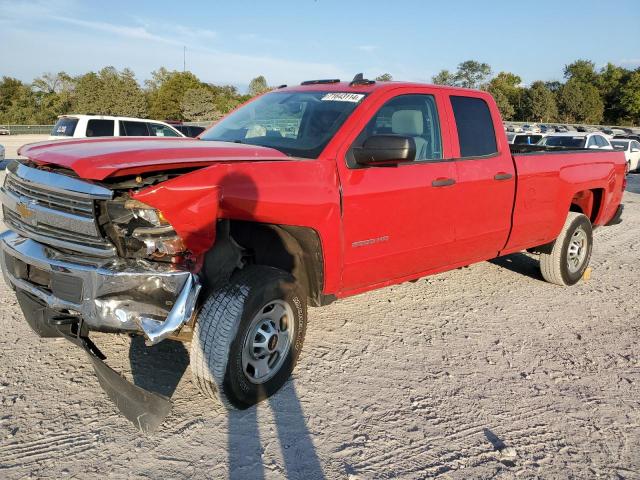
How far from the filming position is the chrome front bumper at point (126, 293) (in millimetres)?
2955

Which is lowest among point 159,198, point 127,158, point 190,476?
A: point 190,476

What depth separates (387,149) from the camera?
3.72 metres

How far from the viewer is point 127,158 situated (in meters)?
2.99

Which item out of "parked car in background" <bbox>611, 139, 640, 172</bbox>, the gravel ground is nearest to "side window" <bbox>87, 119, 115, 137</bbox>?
the gravel ground

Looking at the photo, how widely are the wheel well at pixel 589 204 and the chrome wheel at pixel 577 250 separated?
35cm

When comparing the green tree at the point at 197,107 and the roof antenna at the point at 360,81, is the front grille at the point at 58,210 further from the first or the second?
the green tree at the point at 197,107

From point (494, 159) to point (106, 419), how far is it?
376cm

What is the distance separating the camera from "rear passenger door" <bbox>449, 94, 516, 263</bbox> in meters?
4.79

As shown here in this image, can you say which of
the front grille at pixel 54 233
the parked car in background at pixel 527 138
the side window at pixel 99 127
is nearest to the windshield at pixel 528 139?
the parked car in background at pixel 527 138

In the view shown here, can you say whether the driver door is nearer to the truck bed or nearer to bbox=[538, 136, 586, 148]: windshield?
the truck bed

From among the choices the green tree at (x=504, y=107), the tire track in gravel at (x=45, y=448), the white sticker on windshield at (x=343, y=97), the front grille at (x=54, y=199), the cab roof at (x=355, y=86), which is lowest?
the tire track in gravel at (x=45, y=448)

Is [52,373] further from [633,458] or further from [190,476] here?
[633,458]

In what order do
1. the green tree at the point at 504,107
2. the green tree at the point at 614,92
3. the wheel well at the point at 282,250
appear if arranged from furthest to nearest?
1. the green tree at the point at 614,92
2. the green tree at the point at 504,107
3. the wheel well at the point at 282,250

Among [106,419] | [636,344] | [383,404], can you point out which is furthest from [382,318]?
[106,419]
